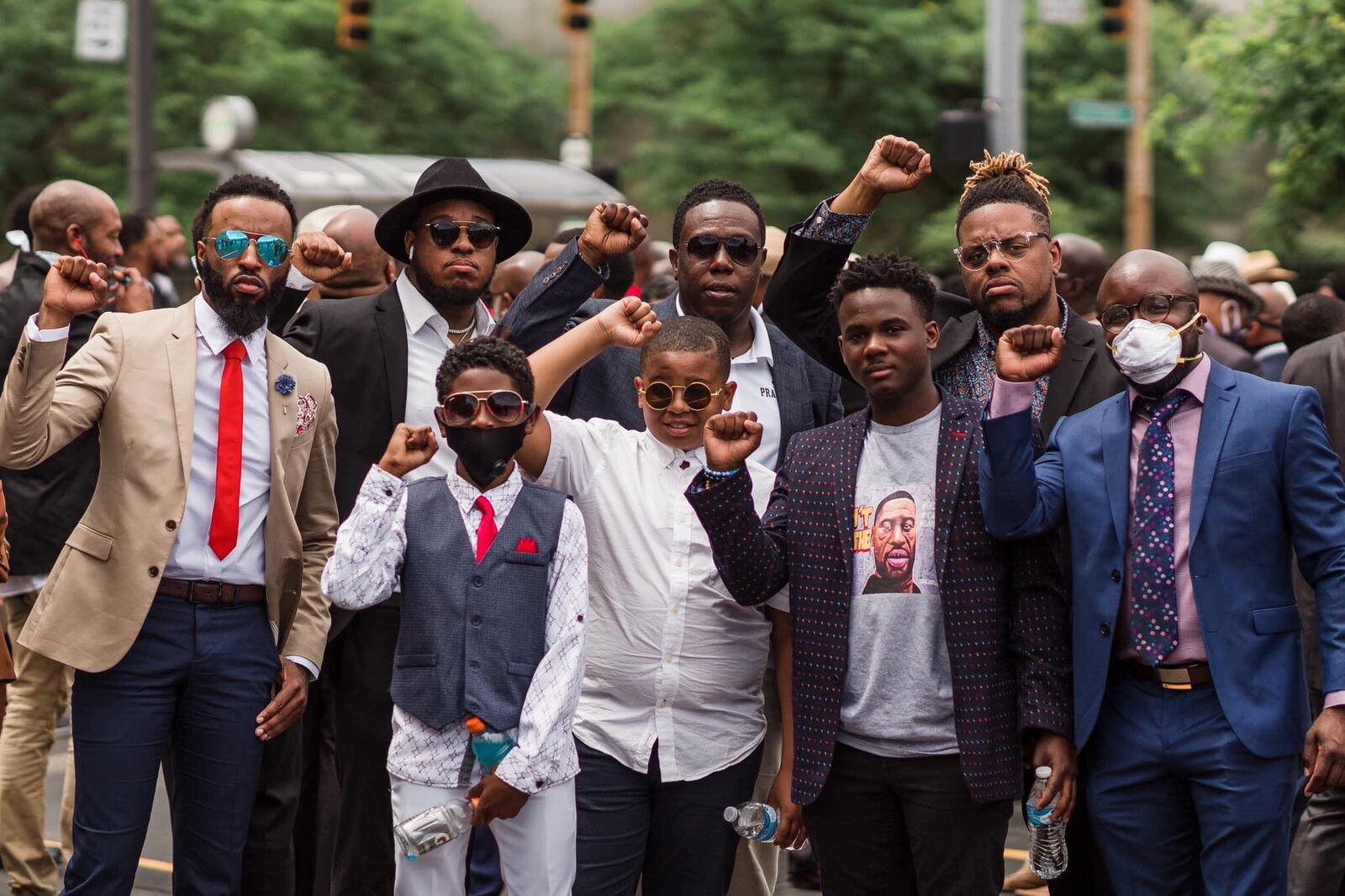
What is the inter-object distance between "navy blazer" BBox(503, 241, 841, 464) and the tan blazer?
2.56 ft

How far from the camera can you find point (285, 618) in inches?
204

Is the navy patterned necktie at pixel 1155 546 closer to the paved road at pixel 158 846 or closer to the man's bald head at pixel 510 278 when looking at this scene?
the paved road at pixel 158 846

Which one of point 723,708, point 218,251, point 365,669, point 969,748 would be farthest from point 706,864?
point 218,251

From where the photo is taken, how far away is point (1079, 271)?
7770mm

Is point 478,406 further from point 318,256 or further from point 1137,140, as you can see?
point 1137,140

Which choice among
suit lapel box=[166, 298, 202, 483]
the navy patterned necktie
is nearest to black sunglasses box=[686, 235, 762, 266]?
the navy patterned necktie

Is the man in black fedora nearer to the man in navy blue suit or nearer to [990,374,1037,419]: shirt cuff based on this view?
[990,374,1037,419]: shirt cuff

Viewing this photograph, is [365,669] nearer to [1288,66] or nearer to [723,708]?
[723,708]

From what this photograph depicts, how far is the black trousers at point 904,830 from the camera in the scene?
4.46 m

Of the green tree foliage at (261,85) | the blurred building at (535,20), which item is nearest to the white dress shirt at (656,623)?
the green tree foliage at (261,85)

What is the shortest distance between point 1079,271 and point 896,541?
11.7 ft

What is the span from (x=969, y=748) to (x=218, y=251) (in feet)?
8.24

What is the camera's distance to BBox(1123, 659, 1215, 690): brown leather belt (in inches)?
174

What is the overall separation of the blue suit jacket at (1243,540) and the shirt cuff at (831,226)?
1.13 m
